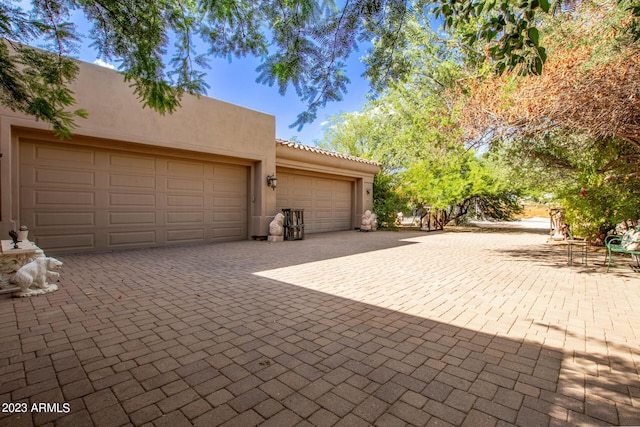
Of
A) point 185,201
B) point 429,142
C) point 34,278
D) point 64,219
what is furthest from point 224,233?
point 429,142

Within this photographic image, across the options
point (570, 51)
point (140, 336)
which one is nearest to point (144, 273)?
point (140, 336)

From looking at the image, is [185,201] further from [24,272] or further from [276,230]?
[24,272]

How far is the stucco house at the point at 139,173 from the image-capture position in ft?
21.0

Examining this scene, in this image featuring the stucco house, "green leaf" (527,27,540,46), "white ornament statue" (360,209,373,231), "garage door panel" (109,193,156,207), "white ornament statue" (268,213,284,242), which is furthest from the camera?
"white ornament statue" (360,209,373,231)

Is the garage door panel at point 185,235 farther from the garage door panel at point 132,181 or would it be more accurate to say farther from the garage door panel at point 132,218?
the garage door panel at point 132,181

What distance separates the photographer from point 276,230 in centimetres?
987

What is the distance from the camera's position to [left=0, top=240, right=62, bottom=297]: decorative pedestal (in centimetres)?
399

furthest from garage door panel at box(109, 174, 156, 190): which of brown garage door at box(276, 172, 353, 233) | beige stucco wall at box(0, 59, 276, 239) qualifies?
brown garage door at box(276, 172, 353, 233)

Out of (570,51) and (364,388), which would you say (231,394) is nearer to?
(364,388)

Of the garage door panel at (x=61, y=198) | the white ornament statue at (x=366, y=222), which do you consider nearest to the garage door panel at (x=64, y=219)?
the garage door panel at (x=61, y=198)

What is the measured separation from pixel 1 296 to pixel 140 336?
2.81 m

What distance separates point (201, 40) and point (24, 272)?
12.5 feet

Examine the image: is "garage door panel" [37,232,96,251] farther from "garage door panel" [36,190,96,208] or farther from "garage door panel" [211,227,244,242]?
"garage door panel" [211,227,244,242]

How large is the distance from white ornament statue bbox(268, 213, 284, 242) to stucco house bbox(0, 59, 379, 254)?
34 cm
